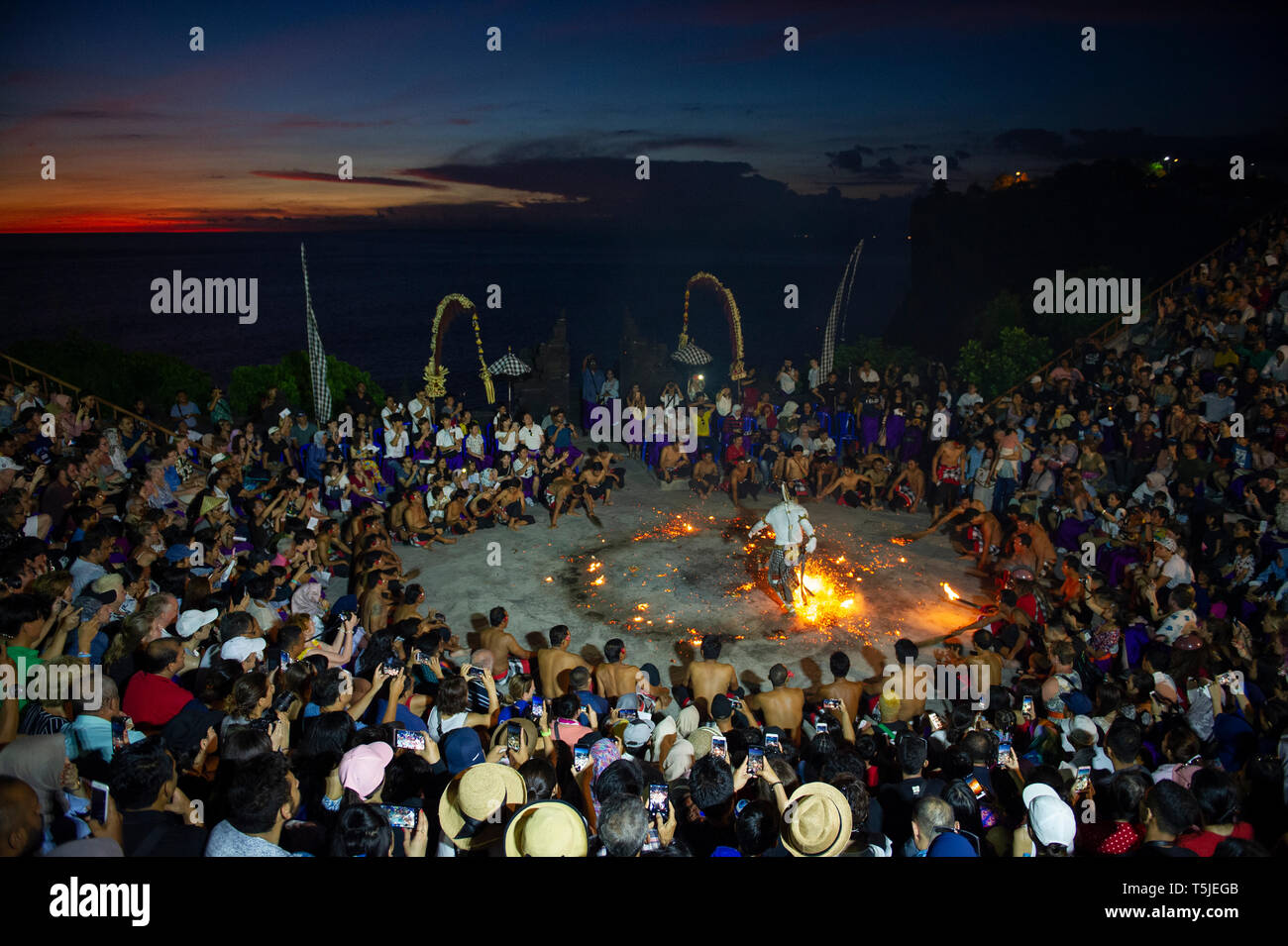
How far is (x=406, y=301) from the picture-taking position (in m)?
126

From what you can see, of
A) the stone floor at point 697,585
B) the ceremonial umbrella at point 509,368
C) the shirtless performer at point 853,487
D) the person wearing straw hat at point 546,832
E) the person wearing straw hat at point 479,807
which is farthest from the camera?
the ceremonial umbrella at point 509,368

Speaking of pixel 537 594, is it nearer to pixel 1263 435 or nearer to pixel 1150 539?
pixel 1150 539

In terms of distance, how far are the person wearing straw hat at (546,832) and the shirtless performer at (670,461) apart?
37.5ft

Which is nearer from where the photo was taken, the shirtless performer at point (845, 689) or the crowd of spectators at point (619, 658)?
the crowd of spectators at point (619, 658)

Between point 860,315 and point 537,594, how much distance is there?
349ft

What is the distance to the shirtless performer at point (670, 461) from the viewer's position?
15.4 metres

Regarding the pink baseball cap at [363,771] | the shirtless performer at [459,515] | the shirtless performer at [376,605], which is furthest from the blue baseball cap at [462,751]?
the shirtless performer at [459,515]

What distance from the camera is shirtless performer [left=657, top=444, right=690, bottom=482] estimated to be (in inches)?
607

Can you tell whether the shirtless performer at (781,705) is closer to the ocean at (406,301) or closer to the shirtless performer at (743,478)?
the shirtless performer at (743,478)

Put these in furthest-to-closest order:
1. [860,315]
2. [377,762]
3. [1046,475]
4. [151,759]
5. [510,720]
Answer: [860,315]
[1046,475]
[510,720]
[377,762]
[151,759]

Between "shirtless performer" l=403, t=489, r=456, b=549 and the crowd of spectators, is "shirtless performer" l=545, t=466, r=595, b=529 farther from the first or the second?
"shirtless performer" l=403, t=489, r=456, b=549

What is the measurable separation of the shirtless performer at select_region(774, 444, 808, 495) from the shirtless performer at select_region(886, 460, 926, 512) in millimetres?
1498
